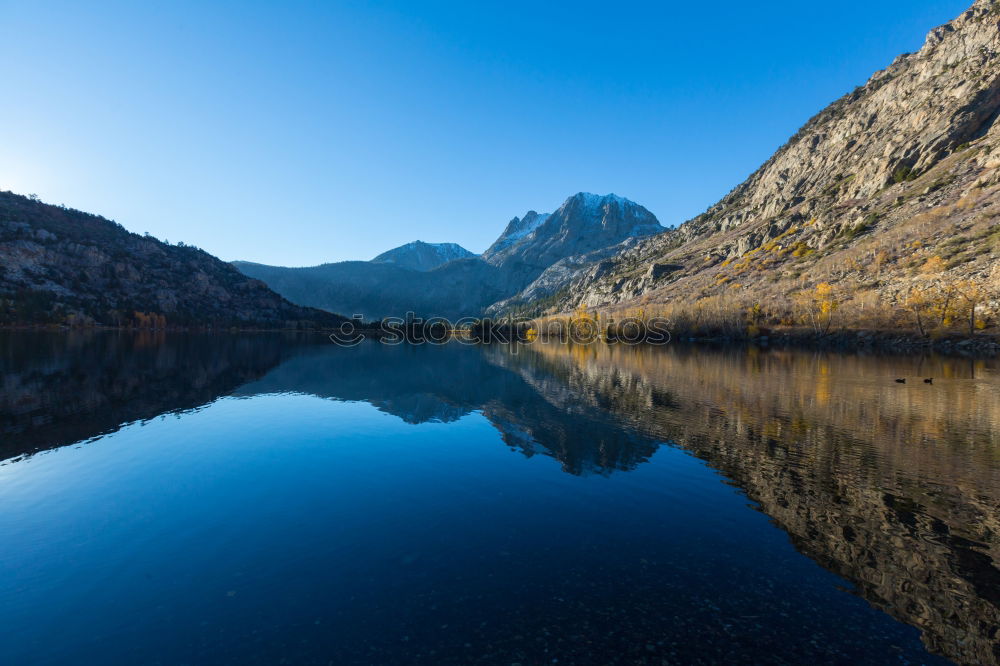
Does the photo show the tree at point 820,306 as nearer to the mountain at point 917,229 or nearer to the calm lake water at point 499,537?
the mountain at point 917,229

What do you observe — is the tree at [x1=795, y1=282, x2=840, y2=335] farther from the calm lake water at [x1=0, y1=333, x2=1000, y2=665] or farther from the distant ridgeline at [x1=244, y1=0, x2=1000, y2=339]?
the calm lake water at [x1=0, y1=333, x2=1000, y2=665]

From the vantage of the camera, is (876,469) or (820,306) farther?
(820,306)

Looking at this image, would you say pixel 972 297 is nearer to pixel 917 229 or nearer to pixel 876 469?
pixel 917 229

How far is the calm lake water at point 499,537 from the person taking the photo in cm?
891

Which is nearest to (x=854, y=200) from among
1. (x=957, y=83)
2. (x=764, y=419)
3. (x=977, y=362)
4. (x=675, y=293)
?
(x=957, y=83)

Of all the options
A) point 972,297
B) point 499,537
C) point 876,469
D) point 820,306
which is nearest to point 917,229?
point 820,306

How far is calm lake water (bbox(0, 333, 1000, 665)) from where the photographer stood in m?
8.91

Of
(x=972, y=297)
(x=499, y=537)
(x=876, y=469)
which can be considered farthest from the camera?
(x=972, y=297)

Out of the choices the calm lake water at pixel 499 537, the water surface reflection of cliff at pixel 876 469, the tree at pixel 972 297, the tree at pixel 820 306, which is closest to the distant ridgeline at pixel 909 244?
the tree at pixel 972 297

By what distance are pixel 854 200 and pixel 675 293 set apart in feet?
287

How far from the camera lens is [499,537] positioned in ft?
45.4

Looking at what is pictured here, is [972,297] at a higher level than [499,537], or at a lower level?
higher

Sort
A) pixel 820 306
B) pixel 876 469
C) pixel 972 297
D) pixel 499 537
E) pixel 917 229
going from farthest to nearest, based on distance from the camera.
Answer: pixel 917 229 → pixel 820 306 → pixel 972 297 → pixel 876 469 → pixel 499 537

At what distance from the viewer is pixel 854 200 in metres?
188
